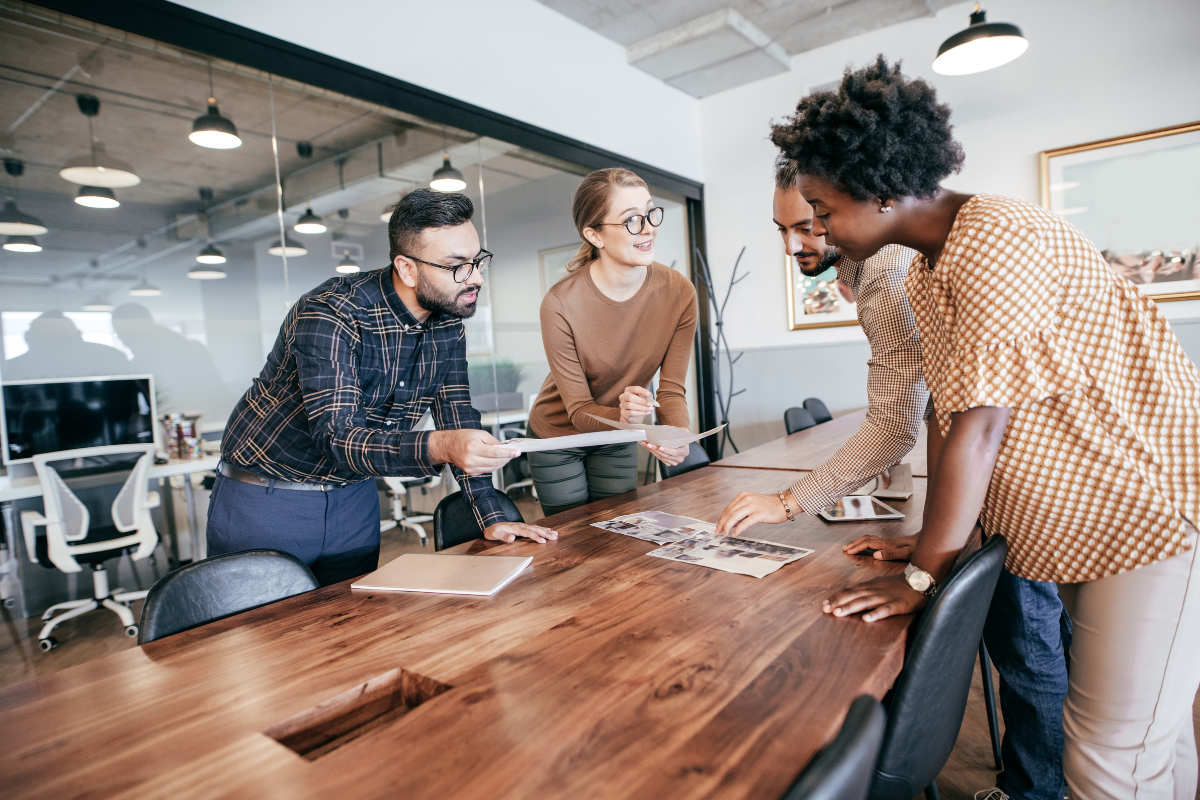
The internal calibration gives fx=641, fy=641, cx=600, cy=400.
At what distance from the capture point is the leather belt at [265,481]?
167 centimetres

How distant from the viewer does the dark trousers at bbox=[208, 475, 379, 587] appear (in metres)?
1.67

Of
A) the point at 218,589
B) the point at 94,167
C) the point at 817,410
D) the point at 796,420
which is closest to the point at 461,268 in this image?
the point at 218,589

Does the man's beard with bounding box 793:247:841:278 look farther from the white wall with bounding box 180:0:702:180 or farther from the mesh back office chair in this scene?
the mesh back office chair

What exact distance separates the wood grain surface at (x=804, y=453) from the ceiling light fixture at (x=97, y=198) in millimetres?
2728

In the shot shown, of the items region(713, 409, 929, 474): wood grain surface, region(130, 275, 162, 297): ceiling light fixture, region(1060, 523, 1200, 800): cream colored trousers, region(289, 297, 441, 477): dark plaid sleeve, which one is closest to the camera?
region(1060, 523, 1200, 800): cream colored trousers

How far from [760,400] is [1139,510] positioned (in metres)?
4.77

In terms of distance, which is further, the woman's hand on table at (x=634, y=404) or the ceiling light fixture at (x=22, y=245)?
the ceiling light fixture at (x=22, y=245)

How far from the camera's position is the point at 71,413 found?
2797 mm

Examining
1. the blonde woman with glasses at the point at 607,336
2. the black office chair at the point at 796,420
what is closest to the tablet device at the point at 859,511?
the blonde woman with glasses at the point at 607,336

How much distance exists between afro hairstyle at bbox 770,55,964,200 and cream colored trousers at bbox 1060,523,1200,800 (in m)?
0.68

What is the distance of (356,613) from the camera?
113 cm

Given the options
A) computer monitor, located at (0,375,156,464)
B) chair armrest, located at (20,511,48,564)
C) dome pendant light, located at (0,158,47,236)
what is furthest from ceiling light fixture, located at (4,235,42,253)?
chair armrest, located at (20,511,48,564)

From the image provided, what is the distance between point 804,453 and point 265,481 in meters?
1.99

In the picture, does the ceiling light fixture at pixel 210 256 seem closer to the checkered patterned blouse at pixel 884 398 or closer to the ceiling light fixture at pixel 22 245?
the ceiling light fixture at pixel 22 245
